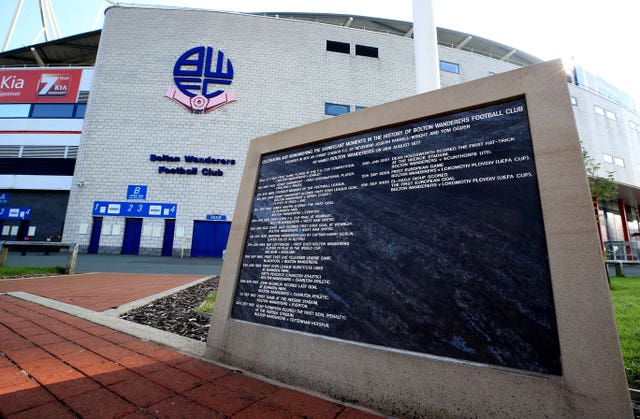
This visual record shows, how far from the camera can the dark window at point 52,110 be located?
21484 millimetres

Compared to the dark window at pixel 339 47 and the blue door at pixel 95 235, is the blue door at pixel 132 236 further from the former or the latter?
the dark window at pixel 339 47

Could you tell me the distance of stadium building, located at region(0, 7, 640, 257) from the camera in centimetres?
1772

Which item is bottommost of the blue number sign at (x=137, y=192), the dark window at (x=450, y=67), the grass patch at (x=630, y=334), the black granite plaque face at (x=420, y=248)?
the grass patch at (x=630, y=334)

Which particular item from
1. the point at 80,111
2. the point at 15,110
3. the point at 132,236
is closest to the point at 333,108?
the point at 132,236

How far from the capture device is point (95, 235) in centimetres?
1736

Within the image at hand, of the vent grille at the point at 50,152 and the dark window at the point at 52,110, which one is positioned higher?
the dark window at the point at 52,110

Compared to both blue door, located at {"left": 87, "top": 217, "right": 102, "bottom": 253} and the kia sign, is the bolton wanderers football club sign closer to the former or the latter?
blue door, located at {"left": 87, "top": 217, "right": 102, "bottom": 253}

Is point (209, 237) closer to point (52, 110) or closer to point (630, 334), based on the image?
point (52, 110)

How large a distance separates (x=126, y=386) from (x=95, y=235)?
66.2 feet

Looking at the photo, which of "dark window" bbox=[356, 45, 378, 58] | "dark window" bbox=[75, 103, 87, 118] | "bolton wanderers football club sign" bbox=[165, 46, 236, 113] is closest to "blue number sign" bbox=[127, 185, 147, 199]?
"bolton wanderers football club sign" bbox=[165, 46, 236, 113]

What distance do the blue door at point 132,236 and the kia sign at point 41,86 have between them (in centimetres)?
1246

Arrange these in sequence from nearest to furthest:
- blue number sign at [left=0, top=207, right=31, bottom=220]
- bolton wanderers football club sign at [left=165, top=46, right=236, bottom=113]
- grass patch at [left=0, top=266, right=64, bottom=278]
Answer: grass patch at [left=0, top=266, right=64, bottom=278]
bolton wanderers football club sign at [left=165, top=46, right=236, bottom=113]
blue number sign at [left=0, top=207, right=31, bottom=220]

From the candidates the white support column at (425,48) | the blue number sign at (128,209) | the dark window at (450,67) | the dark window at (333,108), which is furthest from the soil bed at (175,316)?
the dark window at (450,67)

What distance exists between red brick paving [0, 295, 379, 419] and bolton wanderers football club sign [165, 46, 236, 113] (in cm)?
1912
